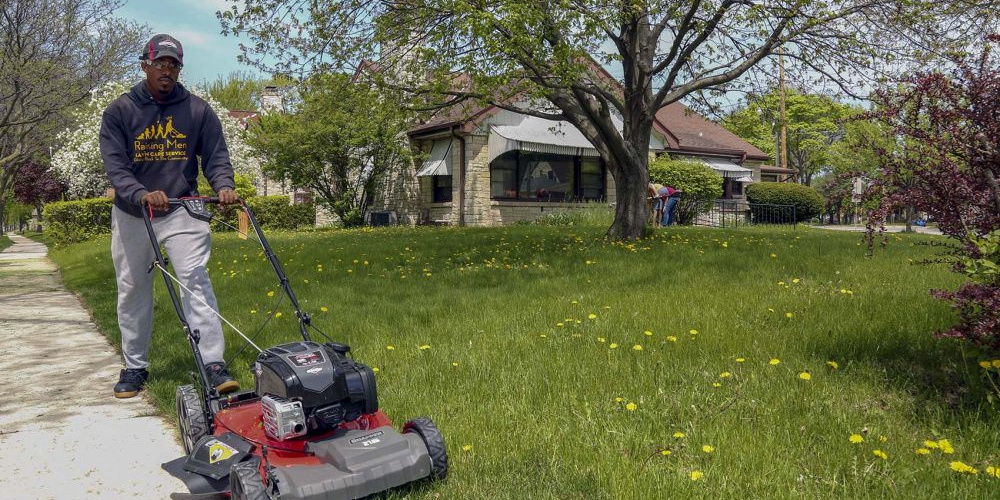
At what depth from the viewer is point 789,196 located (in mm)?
28766

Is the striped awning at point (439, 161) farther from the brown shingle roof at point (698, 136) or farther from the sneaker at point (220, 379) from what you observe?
the sneaker at point (220, 379)

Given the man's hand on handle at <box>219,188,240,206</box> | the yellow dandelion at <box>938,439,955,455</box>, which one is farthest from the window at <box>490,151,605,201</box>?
the yellow dandelion at <box>938,439,955,455</box>

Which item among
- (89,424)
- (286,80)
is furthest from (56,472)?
(286,80)

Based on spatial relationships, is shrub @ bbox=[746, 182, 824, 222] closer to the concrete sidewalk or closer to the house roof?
the house roof

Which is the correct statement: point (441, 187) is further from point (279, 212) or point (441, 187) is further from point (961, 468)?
point (961, 468)

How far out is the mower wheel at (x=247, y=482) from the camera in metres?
2.61

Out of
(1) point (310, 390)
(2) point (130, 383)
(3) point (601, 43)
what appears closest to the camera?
(1) point (310, 390)

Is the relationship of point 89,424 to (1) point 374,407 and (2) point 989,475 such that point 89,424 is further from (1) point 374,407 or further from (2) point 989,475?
(2) point 989,475

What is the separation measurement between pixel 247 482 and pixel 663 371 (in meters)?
2.53

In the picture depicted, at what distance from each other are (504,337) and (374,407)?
2.59 metres

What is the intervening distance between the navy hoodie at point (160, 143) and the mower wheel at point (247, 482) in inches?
77.0

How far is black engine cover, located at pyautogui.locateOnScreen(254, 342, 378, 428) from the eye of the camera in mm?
2809

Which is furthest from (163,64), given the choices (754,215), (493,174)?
(754,215)

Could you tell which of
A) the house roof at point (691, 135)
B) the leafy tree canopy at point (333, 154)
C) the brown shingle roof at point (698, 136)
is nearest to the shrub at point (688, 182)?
the house roof at point (691, 135)
